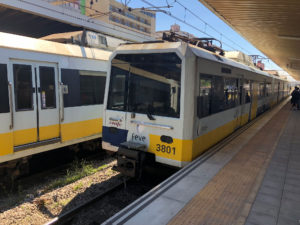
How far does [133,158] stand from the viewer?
196 inches

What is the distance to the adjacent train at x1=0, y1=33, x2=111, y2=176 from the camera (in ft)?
17.7

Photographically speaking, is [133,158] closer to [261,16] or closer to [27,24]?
[261,16]

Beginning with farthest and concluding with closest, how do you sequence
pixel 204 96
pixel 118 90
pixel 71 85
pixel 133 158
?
pixel 71 85 < pixel 118 90 < pixel 204 96 < pixel 133 158

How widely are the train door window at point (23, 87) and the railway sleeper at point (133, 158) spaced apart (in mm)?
2545

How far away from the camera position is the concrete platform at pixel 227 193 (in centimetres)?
322

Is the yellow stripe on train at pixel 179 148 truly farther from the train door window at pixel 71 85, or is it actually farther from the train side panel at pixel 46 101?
the train door window at pixel 71 85

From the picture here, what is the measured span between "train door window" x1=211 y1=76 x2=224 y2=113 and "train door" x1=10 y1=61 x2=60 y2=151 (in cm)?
406

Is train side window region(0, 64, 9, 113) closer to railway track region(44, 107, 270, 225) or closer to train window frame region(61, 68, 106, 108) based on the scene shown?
train window frame region(61, 68, 106, 108)

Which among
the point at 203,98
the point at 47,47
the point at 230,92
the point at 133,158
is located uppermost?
the point at 47,47

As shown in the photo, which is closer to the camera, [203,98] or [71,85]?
[203,98]

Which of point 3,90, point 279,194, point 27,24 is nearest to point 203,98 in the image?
point 279,194

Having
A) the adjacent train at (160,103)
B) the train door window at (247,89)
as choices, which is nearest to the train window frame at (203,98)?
the adjacent train at (160,103)

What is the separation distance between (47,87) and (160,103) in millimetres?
3146

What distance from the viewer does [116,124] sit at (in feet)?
18.4
